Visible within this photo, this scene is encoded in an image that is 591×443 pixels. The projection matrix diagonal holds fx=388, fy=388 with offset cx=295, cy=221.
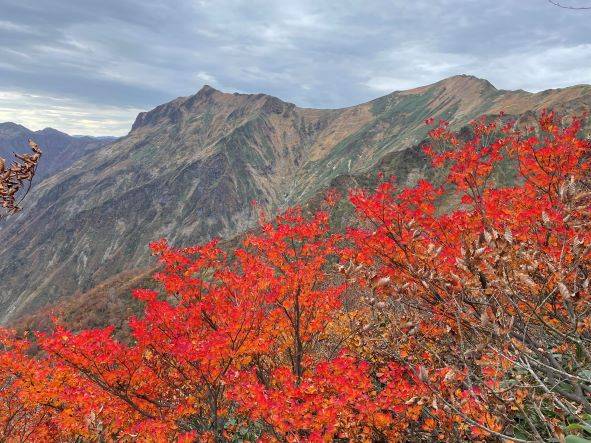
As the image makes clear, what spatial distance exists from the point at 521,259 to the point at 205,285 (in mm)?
13741

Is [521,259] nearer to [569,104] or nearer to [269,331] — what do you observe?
[269,331]

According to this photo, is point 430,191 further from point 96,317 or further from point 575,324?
point 96,317

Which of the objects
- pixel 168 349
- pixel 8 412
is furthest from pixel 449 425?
pixel 8 412

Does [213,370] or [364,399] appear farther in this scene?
[213,370]

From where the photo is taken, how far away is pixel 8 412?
20.3 metres

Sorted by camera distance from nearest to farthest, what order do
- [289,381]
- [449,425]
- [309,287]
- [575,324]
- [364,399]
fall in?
[575,324] < [449,425] < [364,399] < [289,381] < [309,287]

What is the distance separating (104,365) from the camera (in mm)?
15102

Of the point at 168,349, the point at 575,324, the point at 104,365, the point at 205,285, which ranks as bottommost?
the point at 104,365

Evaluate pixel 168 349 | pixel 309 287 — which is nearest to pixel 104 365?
pixel 168 349

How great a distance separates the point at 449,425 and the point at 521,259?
5.52 m

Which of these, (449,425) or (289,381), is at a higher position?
(449,425)

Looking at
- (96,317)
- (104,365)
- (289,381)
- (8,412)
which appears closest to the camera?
(289,381)

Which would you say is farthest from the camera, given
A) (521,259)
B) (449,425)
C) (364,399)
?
(364,399)

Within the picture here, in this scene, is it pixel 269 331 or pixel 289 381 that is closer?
pixel 289 381
